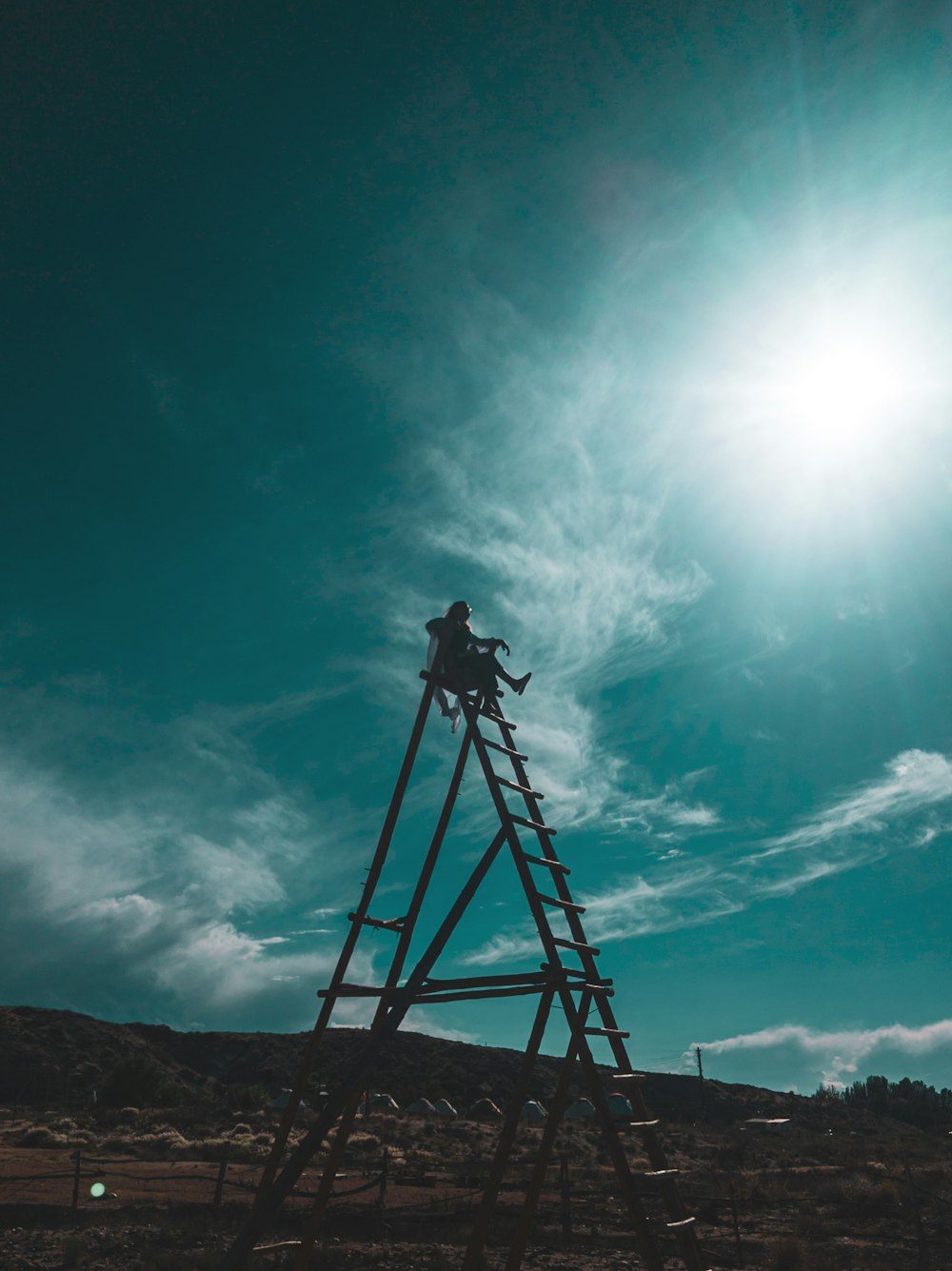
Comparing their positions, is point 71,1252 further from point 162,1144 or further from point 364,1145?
point 364,1145

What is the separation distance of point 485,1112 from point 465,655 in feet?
151

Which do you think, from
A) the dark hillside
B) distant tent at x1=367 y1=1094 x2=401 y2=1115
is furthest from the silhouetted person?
the dark hillside

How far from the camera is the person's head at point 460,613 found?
872 centimetres

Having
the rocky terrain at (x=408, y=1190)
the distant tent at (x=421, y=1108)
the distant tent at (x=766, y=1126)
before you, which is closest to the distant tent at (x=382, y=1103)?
the distant tent at (x=421, y=1108)

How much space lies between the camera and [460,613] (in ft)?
28.9

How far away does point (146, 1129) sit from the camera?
3125 cm

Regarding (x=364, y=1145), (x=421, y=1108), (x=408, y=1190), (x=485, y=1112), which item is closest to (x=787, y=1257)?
(x=408, y=1190)

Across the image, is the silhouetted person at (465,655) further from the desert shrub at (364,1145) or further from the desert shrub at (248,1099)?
the desert shrub at (248,1099)

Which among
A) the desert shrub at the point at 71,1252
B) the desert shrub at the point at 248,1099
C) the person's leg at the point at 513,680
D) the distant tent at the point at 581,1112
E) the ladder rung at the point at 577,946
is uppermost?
the person's leg at the point at 513,680

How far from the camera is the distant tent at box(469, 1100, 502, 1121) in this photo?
4456 centimetres

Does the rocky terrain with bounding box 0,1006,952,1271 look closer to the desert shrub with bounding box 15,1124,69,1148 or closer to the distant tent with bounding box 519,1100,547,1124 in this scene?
the desert shrub with bounding box 15,1124,69,1148

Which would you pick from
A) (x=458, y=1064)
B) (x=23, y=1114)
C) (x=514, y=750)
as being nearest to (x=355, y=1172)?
(x=514, y=750)

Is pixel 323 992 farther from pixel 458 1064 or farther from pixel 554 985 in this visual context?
pixel 458 1064

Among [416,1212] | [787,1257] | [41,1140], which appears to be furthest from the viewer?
[41,1140]
